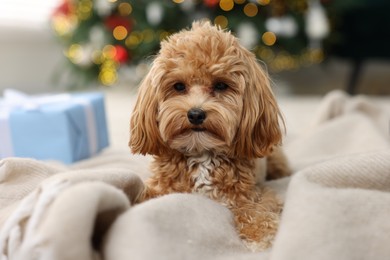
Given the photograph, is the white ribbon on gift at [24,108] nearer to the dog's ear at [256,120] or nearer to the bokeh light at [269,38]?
the dog's ear at [256,120]

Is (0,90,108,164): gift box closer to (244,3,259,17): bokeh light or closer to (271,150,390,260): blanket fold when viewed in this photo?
(271,150,390,260): blanket fold

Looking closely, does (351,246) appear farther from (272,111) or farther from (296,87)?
(296,87)

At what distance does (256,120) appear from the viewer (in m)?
1.60

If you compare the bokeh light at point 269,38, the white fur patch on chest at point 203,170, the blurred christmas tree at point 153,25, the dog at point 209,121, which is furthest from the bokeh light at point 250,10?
the white fur patch on chest at point 203,170

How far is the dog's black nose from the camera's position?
153cm

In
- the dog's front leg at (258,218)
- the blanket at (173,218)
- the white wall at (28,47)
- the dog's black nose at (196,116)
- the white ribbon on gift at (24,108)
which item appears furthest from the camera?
the white wall at (28,47)

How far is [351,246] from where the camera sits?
1.16 m

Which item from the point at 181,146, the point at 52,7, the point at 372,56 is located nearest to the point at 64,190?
the point at 181,146

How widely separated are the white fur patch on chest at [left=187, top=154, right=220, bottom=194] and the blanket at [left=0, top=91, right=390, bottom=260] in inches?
4.4

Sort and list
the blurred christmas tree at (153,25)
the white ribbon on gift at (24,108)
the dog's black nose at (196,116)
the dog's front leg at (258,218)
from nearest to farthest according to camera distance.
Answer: the dog's front leg at (258,218)
the dog's black nose at (196,116)
the white ribbon on gift at (24,108)
the blurred christmas tree at (153,25)

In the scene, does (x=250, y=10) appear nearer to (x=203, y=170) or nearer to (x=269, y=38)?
(x=269, y=38)

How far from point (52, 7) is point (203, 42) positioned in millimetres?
3918

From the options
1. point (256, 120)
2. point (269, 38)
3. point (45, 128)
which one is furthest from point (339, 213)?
point (269, 38)

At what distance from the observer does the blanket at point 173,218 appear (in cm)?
111
